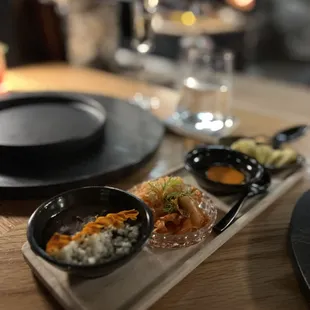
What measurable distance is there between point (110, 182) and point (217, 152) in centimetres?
22

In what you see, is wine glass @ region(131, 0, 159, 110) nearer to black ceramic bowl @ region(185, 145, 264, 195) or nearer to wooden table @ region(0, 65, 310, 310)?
wooden table @ region(0, 65, 310, 310)

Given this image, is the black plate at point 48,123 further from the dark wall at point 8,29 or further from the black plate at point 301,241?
the dark wall at point 8,29

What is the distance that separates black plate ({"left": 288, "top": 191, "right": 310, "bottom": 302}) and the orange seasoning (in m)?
0.12

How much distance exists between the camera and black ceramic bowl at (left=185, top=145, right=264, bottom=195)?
747mm

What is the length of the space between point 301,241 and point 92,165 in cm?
42

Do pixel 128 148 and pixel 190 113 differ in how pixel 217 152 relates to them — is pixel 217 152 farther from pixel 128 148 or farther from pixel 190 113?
pixel 190 113

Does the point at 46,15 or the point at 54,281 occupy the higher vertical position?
the point at 46,15

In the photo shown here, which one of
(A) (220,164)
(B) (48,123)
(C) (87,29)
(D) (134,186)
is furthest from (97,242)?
(C) (87,29)

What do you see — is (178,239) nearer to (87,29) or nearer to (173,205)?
(173,205)

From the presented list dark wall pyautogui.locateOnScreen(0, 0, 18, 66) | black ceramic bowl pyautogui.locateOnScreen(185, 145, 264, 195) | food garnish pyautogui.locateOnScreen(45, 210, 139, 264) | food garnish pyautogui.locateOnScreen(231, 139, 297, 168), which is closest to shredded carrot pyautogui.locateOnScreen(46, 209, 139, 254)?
food garnish pyautogui.locateOnScreen(45, 210, 139, 264)

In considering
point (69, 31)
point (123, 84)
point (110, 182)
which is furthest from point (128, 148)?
point (69, 31)

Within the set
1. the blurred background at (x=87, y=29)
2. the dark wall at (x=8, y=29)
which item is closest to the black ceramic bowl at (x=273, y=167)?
the blurred background at (x=87, y=29)

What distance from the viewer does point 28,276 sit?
59 centimetres

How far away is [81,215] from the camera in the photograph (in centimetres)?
62
